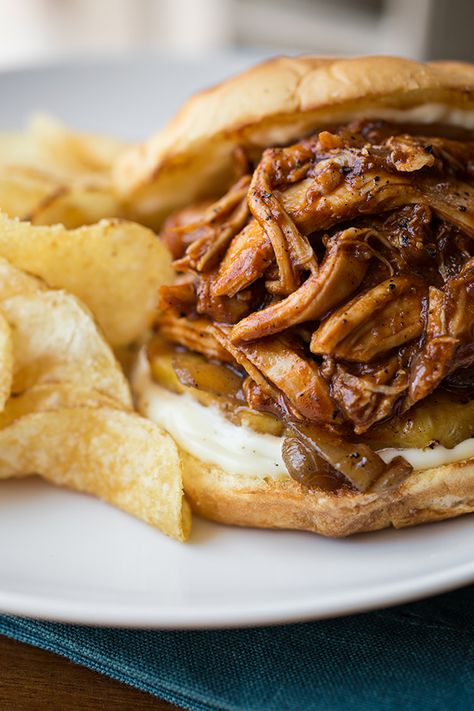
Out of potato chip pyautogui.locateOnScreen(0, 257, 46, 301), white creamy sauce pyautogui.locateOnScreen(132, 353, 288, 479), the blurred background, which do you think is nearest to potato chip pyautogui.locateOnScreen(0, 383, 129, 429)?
white creamy sauce pyautogui.locateOnScreen(132, 353, 288, 479)

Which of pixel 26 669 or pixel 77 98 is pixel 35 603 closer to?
pixel 26 669

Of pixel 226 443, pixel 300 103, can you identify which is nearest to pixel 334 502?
pixel 226 443

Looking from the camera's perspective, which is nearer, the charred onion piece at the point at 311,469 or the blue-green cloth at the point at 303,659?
the blue-green cloth at the point at 303,659

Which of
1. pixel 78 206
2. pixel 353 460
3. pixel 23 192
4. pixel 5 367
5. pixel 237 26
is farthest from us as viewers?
pixel 237 26

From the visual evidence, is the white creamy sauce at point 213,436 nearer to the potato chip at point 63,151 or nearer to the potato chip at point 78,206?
the potato chip at point 78,206

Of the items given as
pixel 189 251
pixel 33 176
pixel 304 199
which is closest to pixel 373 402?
pixel 304 199

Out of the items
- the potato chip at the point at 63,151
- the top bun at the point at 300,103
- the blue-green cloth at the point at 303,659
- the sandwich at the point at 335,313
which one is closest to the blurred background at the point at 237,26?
the potato chip at the point at 63,151

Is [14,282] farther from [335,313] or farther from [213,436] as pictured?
[335,313]

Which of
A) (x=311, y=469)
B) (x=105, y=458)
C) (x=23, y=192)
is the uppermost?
(x=23, y=192)
